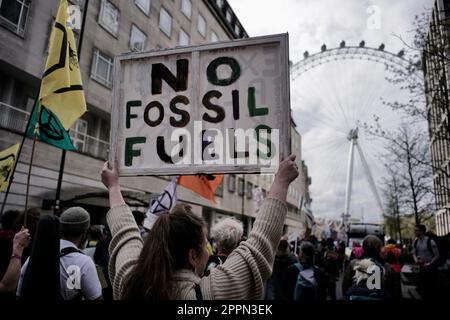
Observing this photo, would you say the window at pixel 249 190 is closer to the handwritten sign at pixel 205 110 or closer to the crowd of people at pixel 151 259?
the crowd of people at pixel 151 259

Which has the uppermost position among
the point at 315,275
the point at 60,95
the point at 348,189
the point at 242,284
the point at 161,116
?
the point at 348,189

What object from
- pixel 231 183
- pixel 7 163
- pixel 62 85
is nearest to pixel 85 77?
pixel 7 163

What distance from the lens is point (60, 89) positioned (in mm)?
4086

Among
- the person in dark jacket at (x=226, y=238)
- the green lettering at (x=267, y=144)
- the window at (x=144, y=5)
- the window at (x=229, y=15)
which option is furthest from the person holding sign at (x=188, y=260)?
the window at (x=229, y=15)

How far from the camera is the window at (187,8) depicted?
81.0 feet

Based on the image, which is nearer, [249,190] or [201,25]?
[201,25]

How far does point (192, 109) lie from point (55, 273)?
132 cm

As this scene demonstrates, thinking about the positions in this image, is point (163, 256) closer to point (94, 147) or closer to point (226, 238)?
point (226, 238)

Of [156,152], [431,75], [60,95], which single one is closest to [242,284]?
[156,152]

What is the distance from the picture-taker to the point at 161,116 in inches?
94.7

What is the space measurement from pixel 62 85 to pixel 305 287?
4.15m

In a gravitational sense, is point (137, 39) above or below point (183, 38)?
below
